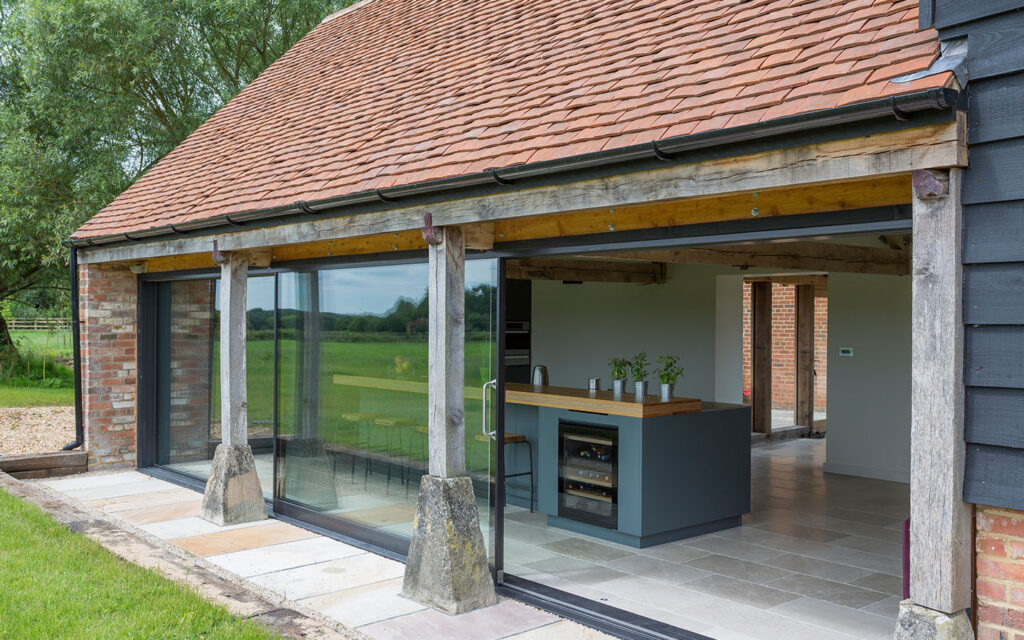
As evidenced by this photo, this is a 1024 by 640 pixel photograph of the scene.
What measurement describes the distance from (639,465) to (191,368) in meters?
5.31

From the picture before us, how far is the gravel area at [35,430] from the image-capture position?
10.8 m

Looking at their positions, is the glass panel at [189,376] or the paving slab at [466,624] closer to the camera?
the paving slab at [466,624]

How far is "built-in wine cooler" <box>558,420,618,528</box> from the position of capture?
21.9 ft

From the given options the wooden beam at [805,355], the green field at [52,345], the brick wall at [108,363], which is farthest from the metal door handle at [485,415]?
the green field at [52,345]

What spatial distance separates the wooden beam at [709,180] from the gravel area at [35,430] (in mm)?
6847

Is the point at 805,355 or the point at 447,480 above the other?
the point at 805,355

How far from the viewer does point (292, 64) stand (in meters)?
10.9

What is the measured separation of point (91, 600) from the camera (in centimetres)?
454

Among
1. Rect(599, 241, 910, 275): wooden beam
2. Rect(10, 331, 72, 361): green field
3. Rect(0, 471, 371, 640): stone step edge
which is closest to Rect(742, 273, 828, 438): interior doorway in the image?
Rect(599, 241, 910, 275): wooden beam

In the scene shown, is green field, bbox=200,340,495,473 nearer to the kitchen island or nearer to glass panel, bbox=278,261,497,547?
glass panel, bbox=278,261,497,547

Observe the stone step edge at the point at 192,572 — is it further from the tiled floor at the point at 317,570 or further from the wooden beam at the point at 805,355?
the wooden beam at the point at 805,355

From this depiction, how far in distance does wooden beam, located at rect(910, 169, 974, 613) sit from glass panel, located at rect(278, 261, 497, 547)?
2784 millimetres

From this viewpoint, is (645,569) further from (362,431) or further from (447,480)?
(362,431)

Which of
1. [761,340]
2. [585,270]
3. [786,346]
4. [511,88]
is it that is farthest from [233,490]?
[786,346]
